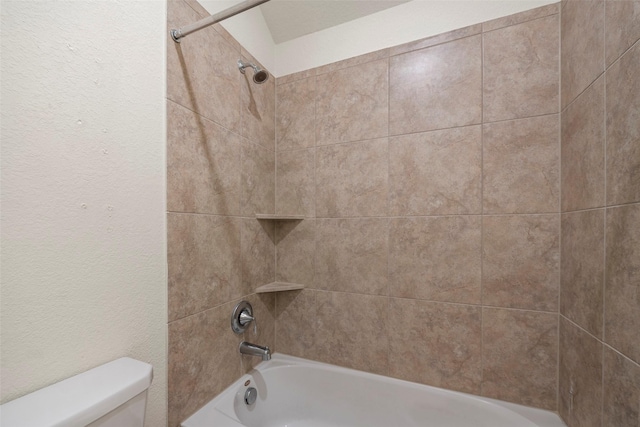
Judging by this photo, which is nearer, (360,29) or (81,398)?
(81,398)

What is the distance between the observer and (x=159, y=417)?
93cm

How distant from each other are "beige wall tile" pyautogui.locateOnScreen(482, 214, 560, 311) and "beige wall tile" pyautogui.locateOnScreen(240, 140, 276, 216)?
3.63ft

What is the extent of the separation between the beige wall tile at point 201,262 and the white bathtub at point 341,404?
436 mm

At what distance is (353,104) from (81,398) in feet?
4.93

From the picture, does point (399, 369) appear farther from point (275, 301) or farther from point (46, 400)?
point (46, 400)

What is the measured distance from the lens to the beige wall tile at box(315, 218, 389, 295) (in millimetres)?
1373

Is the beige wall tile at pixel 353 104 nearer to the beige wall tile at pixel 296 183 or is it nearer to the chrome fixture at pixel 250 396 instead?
the beige wall tile at pixel 296 183

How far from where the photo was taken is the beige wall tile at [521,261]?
1.10m

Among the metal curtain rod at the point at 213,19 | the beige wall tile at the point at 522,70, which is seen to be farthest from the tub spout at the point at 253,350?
the beige wall tile at the point at 522,70

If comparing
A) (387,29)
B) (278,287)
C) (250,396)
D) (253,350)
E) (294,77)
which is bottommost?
(250,396)

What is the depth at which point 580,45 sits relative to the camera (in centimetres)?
94

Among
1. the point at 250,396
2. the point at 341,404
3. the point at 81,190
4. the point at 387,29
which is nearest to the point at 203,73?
the point at 81,190

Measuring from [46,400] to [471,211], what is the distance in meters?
1.50

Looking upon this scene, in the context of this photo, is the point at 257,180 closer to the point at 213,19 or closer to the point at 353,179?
the point at 353,179
